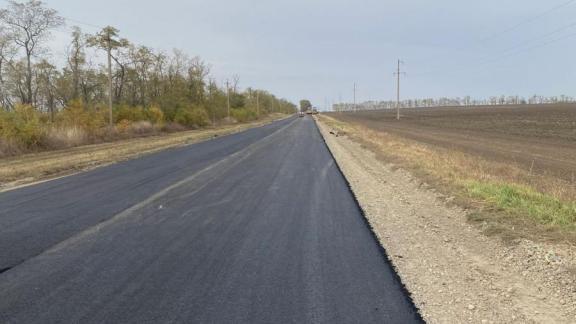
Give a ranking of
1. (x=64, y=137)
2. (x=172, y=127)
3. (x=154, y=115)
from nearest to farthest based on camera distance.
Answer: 1. (x=64, y=137)
2. (x=154, y=115)
3. (x=172, y=127)

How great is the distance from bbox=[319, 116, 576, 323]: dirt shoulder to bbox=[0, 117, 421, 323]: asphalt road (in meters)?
0.34

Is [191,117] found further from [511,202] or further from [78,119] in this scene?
[511,202]

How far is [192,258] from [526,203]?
20.8 feet

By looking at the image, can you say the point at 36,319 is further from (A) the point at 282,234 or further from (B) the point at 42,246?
(A) the point at 282,234

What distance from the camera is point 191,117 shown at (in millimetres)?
52562

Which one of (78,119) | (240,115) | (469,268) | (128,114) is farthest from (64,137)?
(240,115)

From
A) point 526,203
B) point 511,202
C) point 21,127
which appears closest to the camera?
point 526,203

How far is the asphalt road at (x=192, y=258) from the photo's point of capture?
13.9ft

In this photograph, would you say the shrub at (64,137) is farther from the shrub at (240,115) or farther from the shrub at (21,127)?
the shrub at (240,115)

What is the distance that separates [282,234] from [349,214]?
193cm

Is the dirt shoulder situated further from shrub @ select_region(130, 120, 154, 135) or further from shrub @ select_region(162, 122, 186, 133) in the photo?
shrub @ select_region(162, 122, 186, 133)

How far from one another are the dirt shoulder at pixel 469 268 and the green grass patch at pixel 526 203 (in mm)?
817

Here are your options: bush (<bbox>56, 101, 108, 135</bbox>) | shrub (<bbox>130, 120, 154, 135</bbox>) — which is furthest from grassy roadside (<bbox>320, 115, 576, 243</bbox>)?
shrub (<bbox>130, 120, 154, 135</bbox>)

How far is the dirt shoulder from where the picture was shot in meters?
4.31
